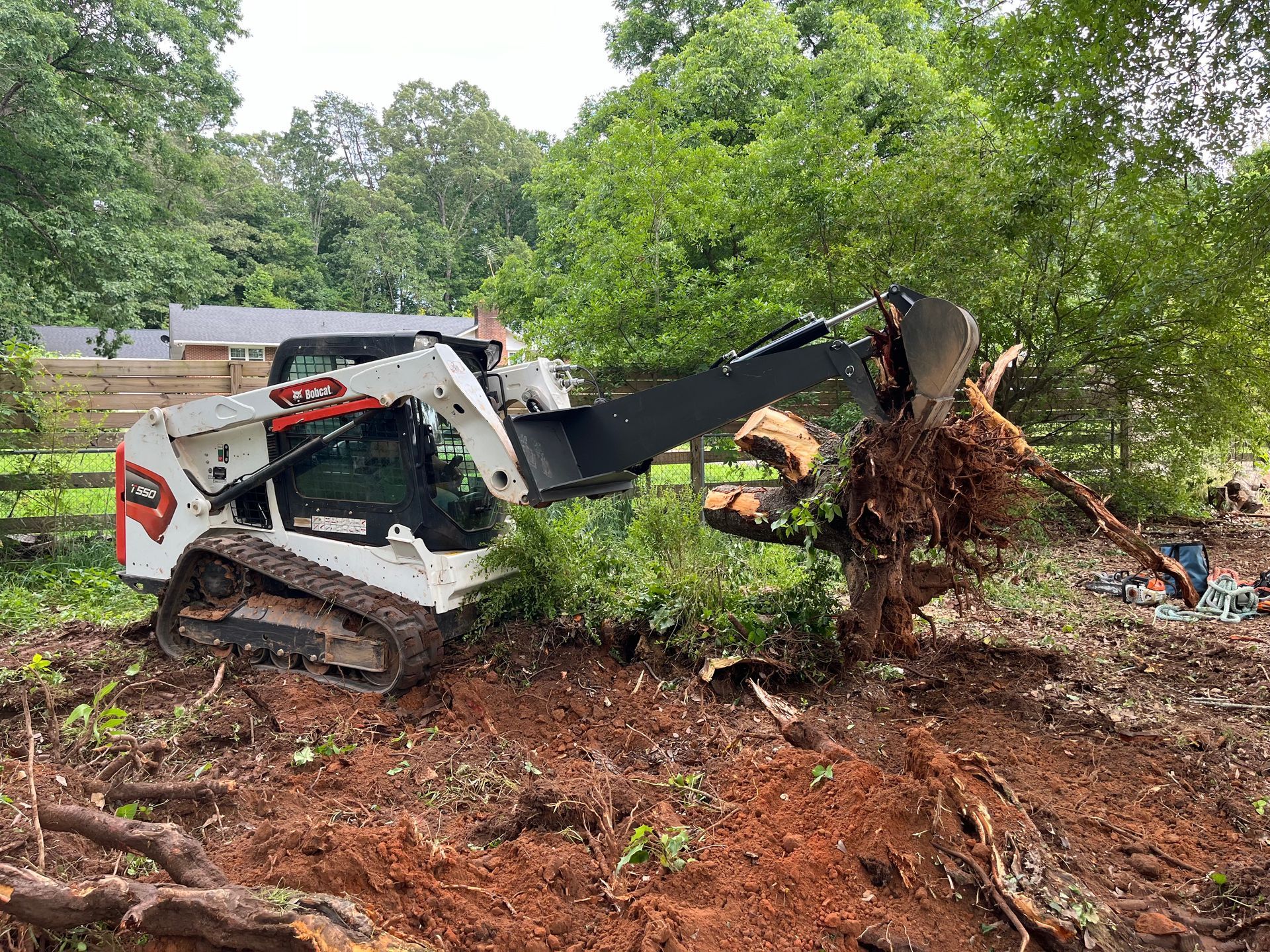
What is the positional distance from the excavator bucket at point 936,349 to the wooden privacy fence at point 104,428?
11.6 feet

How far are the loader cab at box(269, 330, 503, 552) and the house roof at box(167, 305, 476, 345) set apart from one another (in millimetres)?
29002

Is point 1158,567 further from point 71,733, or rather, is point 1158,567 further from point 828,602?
point 71,733

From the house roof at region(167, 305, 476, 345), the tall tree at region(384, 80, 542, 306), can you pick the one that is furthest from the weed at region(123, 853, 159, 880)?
the tall tree at region(384, 80, 542, 306)

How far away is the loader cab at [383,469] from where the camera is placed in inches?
202

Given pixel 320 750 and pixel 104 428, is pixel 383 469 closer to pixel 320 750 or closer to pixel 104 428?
pixel 320 750

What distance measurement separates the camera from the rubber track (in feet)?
15.8

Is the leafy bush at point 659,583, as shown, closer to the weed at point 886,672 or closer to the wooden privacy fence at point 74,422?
the weed at point 886,672

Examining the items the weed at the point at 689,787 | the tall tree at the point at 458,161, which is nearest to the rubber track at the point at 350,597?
the weed at the point at 689,787

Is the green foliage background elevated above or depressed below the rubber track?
above

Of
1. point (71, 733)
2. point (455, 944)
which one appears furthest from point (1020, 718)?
point (71, 733)

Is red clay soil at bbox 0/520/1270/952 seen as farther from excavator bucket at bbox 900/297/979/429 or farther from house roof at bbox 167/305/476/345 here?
house roof at bbox 167/305/476/345

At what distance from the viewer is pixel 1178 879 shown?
9.58ft

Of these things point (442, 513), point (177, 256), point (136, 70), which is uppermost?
point (136, 70)

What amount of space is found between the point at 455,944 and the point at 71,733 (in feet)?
9.68
